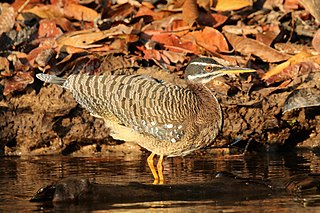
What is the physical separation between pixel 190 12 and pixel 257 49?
4.08 ft

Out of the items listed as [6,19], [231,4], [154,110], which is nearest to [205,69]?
[154,110]

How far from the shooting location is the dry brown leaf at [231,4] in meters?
14.0

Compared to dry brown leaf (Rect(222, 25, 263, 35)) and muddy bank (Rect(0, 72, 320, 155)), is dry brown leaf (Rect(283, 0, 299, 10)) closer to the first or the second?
dry brown leaf (Rect(222, 25, 263, 35))

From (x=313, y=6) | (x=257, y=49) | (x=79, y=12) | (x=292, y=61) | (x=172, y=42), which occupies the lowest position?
(x=292, y=61)

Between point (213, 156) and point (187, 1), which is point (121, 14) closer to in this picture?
point (187, 1)

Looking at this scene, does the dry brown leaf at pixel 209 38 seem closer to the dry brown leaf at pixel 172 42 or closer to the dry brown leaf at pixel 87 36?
the dry brown leaf at pixel 172 42

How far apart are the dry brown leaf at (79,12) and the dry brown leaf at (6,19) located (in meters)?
0.93

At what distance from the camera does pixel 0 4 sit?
14406mm

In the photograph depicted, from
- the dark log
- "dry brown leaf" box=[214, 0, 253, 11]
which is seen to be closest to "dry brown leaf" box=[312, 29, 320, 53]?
"dry brown leaf" box=[214, 0, 253, 11]

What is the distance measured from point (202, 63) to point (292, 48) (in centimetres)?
339

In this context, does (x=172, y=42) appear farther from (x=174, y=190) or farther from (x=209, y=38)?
(x=174, y=190)

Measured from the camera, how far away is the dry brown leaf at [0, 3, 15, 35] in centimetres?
1377

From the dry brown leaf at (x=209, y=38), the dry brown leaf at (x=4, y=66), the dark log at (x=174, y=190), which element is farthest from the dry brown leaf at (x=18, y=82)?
the dark log at (x=174, y=190)

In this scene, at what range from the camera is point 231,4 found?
14016 millimetres
